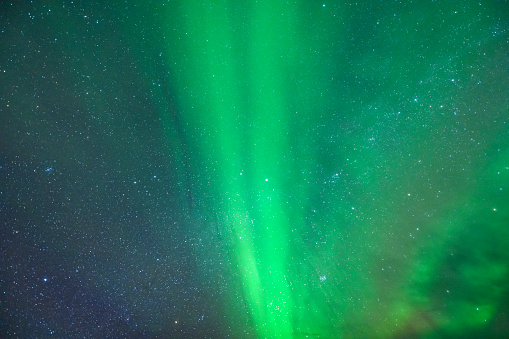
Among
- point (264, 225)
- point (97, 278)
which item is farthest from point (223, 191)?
point (97, 278)

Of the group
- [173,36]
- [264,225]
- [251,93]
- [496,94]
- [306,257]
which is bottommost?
[306,257]

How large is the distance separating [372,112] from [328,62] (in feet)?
1.07

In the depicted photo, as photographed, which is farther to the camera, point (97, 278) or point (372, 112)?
point (372, 112)

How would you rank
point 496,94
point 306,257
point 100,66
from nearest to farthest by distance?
point 100,66, point 496,94, point 306,257

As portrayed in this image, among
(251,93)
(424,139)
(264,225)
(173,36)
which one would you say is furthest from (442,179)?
(173,36)

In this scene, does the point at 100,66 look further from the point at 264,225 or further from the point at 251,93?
the point at 264,225

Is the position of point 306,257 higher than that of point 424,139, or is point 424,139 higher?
point 424,139

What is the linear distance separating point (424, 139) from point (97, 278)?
5.40 ft

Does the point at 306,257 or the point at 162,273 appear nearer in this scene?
the point at 162,273

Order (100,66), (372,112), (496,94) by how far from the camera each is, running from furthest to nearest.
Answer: (372,112), (496,94), (100,66)

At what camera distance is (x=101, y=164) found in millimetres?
1316

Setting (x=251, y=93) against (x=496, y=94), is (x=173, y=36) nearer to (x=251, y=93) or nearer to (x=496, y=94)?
(x=251, y=93)

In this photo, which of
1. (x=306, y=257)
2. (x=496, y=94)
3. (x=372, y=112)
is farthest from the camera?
(x=306, y=257)

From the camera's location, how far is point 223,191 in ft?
4.96
